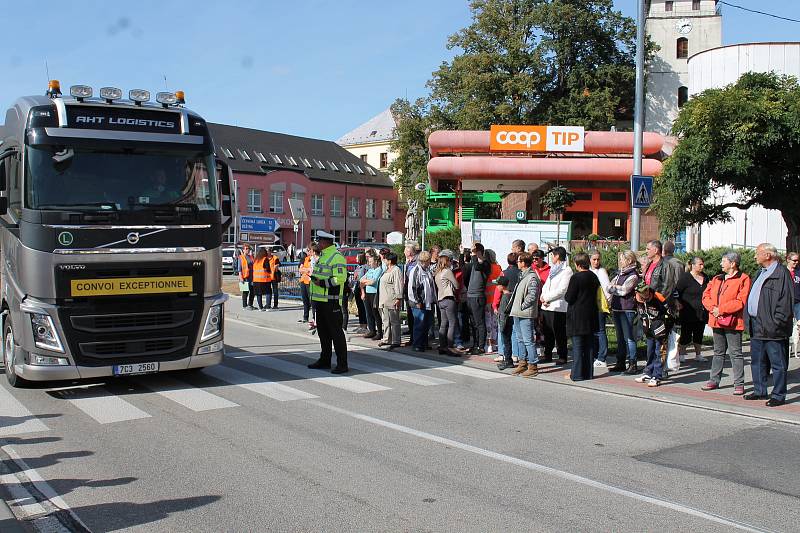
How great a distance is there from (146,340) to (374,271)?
673 centimetres

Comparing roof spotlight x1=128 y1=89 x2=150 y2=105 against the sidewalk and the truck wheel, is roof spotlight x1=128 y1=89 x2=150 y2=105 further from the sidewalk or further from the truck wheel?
the sidewalk

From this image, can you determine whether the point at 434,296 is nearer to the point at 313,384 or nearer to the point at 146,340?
the point at 313,384

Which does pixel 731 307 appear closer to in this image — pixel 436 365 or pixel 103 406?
pixel 436 365

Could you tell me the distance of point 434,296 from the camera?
43.7ft

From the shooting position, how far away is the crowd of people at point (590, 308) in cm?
895

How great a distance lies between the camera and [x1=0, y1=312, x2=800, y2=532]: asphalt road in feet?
16.3

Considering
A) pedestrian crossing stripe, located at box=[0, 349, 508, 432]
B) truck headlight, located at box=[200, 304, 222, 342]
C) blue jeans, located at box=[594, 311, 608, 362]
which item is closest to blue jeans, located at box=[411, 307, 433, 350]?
pedestrian crossing stripe, located at box=[0, 349, 508, 432]

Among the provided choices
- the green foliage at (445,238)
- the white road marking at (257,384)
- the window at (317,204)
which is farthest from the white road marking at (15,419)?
the window at (317,204)

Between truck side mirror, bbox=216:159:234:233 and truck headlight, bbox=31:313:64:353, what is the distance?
7.80 feet

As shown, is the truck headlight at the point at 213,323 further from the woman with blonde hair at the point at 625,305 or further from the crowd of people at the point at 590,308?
the woman with blonde hair at the point at 625,305

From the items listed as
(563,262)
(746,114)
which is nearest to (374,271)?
(563,262)

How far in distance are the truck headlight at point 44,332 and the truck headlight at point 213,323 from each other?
169cm

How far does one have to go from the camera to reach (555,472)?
237 inches

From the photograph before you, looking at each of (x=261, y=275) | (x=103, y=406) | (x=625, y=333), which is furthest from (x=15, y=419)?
(x=261, y=275)
